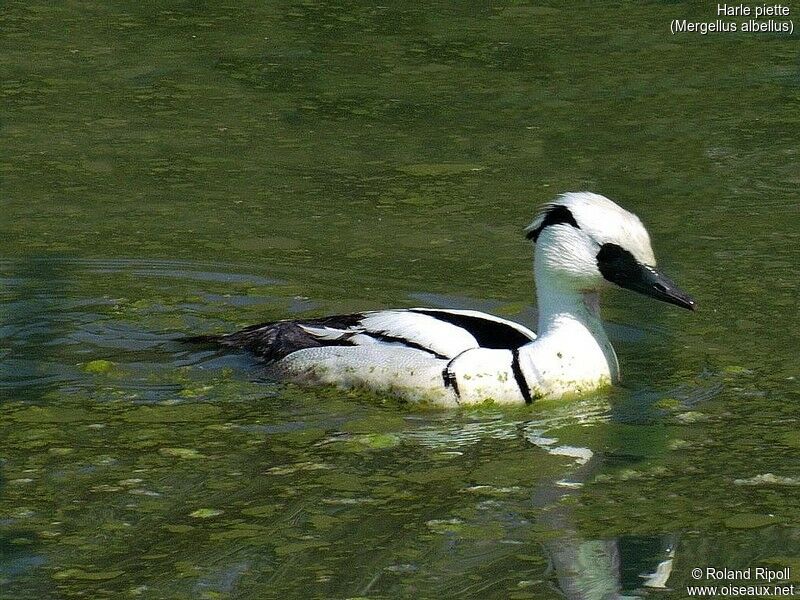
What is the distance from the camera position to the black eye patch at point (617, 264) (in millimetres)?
7930

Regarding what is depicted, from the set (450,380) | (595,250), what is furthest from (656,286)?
(450,380)

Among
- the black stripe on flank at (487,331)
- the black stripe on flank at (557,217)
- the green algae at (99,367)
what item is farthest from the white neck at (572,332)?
the green algae at (99,367)

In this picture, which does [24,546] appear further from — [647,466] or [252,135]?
[252,135]

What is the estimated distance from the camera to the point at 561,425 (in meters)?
7.66

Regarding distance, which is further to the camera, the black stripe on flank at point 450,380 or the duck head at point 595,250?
the duck head at point 595,250

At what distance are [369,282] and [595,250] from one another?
2.25m

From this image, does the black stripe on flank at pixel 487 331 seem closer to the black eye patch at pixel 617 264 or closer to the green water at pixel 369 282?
the green water at pixel 369 282

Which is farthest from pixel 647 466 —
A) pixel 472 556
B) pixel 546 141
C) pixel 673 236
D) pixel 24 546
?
pixel 546 141

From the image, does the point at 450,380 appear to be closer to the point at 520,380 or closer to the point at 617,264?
the point at 520,380

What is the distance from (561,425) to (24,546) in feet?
8.98

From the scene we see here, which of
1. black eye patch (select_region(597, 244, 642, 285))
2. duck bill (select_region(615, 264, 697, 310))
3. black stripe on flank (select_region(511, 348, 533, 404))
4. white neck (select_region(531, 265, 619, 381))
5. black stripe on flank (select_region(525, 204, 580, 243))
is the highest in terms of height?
black stripe on flank (select_region(525, 204, 580, 243))

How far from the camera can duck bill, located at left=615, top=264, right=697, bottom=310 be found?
7.86 meters

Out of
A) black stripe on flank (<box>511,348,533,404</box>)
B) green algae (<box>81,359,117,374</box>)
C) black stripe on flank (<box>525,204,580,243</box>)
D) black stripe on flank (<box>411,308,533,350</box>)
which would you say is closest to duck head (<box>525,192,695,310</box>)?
black stripe on flank (<box>525,204,580,243</box>)

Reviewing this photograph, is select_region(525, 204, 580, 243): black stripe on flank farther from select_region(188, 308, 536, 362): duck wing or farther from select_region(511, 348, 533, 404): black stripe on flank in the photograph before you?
select_region(511, 348, 533, 404): black stripe on flank
